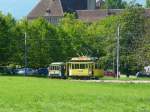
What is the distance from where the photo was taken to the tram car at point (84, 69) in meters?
70.6

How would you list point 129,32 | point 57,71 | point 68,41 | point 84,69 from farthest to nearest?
point 129,32 → point 68,41 → point 57,71 → point 84,69

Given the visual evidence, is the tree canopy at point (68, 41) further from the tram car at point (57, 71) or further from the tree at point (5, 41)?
the tram car at point (57, 71)

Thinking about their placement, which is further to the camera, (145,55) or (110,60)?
(110,60)

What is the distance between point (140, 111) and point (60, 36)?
3104 inches

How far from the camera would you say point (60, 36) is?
309 ft

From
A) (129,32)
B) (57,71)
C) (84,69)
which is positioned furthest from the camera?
(129,32)

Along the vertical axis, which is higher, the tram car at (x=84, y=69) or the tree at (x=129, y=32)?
the tree at (x=129, y=32)

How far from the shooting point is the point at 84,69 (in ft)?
232

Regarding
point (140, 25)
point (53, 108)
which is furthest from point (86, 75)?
point (53, 108)

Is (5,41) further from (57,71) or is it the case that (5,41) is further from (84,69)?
(84,69)

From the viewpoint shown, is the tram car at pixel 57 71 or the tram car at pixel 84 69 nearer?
the tram car at pixel 84 69

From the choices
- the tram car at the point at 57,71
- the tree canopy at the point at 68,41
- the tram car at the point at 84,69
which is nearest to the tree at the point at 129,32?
the tree canopy at the point at 68,41

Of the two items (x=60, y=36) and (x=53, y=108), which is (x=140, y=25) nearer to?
(x=60, y=36)

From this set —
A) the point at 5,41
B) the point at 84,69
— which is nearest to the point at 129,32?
the point at 5,41
